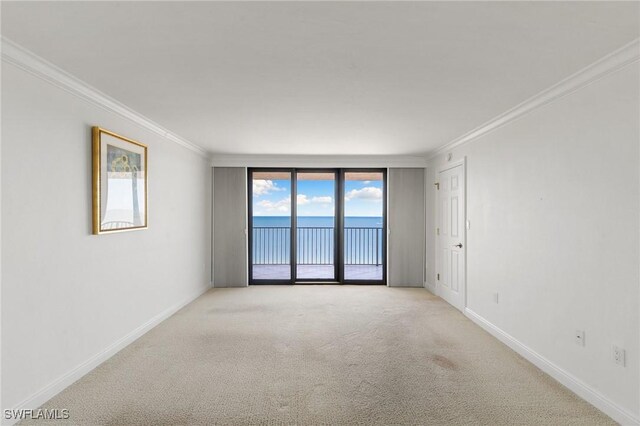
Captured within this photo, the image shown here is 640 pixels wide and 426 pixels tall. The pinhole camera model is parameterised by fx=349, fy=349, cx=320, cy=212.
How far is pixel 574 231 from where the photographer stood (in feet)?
8.79

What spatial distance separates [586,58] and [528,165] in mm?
1149

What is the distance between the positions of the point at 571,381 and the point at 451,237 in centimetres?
274

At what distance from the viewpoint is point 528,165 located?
328 cm

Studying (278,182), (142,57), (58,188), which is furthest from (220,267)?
(142,57)

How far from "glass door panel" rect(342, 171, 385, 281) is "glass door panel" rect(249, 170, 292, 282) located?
1.16 meters

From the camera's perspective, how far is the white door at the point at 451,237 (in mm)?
4820

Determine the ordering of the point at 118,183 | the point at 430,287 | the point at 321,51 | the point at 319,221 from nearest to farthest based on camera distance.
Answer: the point at 321,51, the point at 118,183, the point at 430,287, the point at 319,221

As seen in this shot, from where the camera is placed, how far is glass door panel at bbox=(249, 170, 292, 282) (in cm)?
654

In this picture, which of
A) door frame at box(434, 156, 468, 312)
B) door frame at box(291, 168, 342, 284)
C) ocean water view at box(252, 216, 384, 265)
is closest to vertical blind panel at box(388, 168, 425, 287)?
door frame at box(434, 156, 468, 312)

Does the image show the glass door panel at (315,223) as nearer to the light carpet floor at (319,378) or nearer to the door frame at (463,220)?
the door frame at (463,220)

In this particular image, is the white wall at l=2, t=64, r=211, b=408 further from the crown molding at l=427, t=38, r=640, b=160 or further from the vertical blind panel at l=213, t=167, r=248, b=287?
the crown molding at l=427, t=38, r=640, b=160

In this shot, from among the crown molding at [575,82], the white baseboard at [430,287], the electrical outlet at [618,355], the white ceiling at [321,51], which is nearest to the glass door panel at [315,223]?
the white baseboard at [430,287]

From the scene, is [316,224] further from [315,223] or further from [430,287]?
[430,287]

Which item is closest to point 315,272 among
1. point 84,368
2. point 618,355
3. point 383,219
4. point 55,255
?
point 383,219
